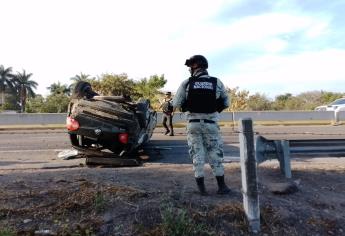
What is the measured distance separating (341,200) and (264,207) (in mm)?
1284

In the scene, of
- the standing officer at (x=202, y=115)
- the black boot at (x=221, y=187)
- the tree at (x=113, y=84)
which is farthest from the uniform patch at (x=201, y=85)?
the tree at (x=113, y=84)

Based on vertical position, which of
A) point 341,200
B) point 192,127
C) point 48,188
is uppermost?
point 192,127

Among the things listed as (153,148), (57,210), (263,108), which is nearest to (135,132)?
(153,148)

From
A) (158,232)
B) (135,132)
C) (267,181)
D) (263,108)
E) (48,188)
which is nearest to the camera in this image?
(158,232)

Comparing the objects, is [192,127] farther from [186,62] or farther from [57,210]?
[57,210]

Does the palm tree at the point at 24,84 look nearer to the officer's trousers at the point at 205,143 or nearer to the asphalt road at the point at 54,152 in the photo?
the asphalt road at the point at 54,152

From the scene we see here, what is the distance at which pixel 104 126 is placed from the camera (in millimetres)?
9242

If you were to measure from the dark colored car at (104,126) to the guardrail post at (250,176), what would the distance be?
4.51 m

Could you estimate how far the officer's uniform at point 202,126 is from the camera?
6102 mm

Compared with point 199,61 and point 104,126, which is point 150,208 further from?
point 104,126

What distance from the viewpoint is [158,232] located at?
4.91 m

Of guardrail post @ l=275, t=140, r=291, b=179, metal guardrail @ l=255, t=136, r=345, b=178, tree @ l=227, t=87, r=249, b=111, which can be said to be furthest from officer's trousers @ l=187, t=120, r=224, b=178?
tree @ l=227, t=87, r=249, b=111

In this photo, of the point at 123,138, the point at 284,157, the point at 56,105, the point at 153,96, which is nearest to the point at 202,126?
the point at 284,157

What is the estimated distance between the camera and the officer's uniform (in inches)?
240
